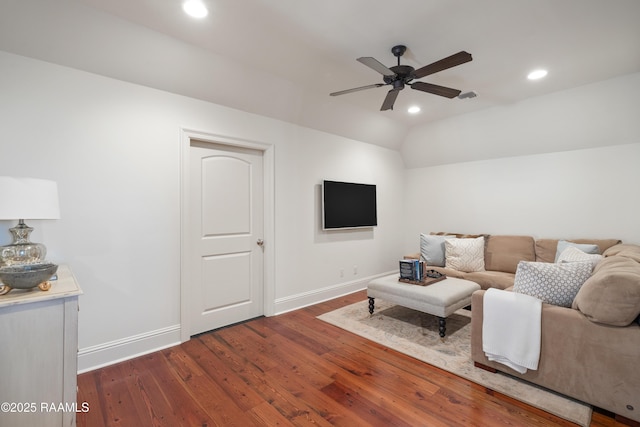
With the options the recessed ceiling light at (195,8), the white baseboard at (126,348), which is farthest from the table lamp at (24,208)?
the recessed ceiling light at (195,8)

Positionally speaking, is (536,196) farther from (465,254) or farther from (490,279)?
(490,279)

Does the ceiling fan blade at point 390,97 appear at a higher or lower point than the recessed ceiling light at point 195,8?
lower

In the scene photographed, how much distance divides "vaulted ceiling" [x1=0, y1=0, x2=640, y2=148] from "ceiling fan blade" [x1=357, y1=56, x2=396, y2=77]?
0.28 metres

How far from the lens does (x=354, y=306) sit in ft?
12.5

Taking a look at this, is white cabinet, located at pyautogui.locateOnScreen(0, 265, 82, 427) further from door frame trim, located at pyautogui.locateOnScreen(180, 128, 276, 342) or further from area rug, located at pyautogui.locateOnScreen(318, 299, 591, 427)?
area rug, located at pyautogui.locateOnScreen(318, 299, 591, 427)

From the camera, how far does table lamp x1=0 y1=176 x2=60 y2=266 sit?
1.63 meters

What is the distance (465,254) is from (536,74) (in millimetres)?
2285

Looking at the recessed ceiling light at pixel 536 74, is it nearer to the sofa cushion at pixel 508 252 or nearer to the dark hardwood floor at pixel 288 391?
the sofa cushion at pixel 508 252

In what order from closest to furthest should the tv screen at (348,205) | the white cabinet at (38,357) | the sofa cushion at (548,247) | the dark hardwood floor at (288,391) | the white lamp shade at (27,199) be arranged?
the white cabinet at (38,357)
the white lamp shade at (27,199)
the dark hardwood floor at (288,391)
the sofa cushion at (548,247)
the tv screen at (348,205)

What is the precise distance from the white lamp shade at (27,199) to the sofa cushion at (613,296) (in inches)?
135

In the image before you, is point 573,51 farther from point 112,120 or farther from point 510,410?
point 112,120

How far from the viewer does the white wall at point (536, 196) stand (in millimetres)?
3504


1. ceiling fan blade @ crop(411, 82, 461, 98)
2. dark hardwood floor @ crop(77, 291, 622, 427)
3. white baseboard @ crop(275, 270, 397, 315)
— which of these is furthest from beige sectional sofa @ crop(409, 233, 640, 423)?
white baseboard @ crop(275, 270, 397, 315)

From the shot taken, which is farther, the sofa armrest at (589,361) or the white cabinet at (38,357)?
the sofa armrest at (589,361)
